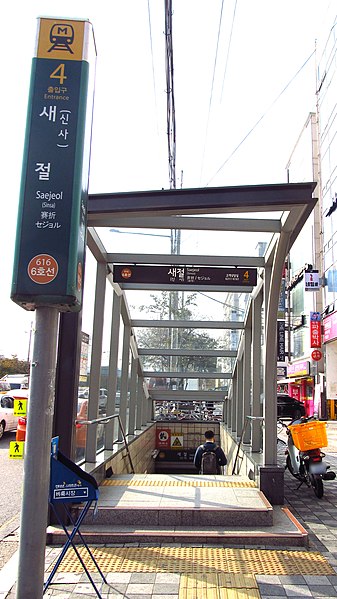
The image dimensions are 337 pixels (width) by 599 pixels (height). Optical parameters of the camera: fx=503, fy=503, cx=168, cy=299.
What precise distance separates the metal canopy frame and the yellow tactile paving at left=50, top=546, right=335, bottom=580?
1.90 m

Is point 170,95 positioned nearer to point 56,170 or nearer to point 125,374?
point 125,374

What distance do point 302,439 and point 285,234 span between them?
2.88 m

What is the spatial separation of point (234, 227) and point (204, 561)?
3450 millimetres

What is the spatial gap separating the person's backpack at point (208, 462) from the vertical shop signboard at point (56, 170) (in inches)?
222

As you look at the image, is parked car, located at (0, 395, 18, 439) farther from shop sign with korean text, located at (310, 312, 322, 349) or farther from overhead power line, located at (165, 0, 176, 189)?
shop sign with korean text, located at (310, 312, 322, 349)

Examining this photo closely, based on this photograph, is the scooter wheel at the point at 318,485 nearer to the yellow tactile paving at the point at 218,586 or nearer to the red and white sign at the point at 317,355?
the yellow tactile paving at the point at 218,586

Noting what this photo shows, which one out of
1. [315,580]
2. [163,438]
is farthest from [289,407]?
[315,580]

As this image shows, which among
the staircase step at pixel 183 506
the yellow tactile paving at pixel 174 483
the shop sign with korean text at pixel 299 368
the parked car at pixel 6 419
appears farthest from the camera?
the shop sign with korean text at pixel 299 368

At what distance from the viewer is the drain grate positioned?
386 cm

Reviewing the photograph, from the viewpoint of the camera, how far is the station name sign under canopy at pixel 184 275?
280 inches

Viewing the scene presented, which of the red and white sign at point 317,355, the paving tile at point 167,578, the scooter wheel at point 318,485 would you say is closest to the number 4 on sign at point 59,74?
the paving tile at point 167,578

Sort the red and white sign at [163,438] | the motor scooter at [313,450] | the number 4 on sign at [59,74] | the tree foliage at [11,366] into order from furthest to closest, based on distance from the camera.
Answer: the tree foliage at [11,366], the red and white sign at [163,438], the motor scooter at [313,450], the number 4 on sign at [59,74]

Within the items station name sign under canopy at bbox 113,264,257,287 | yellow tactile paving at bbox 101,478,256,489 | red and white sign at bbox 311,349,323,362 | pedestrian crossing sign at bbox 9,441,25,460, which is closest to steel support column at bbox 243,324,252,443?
station name sign under canopy at bbox 113,264,257,287

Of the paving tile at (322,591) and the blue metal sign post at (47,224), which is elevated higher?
the blue metal sign post at (47,224)
